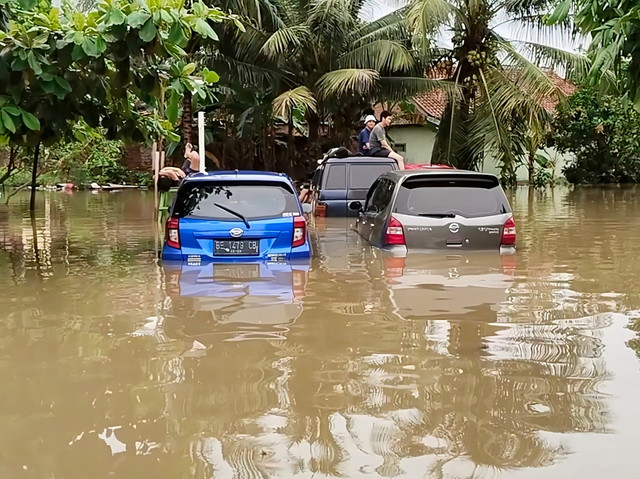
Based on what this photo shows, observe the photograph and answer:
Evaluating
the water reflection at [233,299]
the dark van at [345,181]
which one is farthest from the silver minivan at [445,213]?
the dark van at [345,181]

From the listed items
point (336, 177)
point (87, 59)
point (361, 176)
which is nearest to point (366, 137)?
point (361, 176)

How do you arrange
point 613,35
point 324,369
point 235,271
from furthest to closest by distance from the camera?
point 235,271, point 324,369, point 613,35

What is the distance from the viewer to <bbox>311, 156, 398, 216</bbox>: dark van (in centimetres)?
1479

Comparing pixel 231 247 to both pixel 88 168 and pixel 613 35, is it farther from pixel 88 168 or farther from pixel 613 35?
pixel 88 168

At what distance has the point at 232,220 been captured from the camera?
893 centimetres

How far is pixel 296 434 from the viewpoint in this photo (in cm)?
431

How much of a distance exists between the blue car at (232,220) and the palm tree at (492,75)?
1331 centimetres

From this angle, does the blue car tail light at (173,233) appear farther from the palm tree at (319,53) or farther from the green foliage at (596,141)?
the green foliage at (596,141)

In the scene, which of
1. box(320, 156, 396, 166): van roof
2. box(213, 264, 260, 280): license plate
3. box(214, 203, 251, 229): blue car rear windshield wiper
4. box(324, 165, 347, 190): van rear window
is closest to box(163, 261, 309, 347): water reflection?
box(213, 264, 260, 280): license plate

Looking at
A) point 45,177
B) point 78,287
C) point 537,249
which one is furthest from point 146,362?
point 45,177

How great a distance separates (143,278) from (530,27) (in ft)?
59.4

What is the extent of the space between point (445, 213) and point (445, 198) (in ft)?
0.63

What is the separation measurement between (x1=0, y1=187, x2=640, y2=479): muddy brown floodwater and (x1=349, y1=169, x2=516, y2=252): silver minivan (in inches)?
10.0

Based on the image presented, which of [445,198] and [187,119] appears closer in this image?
[445,198]
